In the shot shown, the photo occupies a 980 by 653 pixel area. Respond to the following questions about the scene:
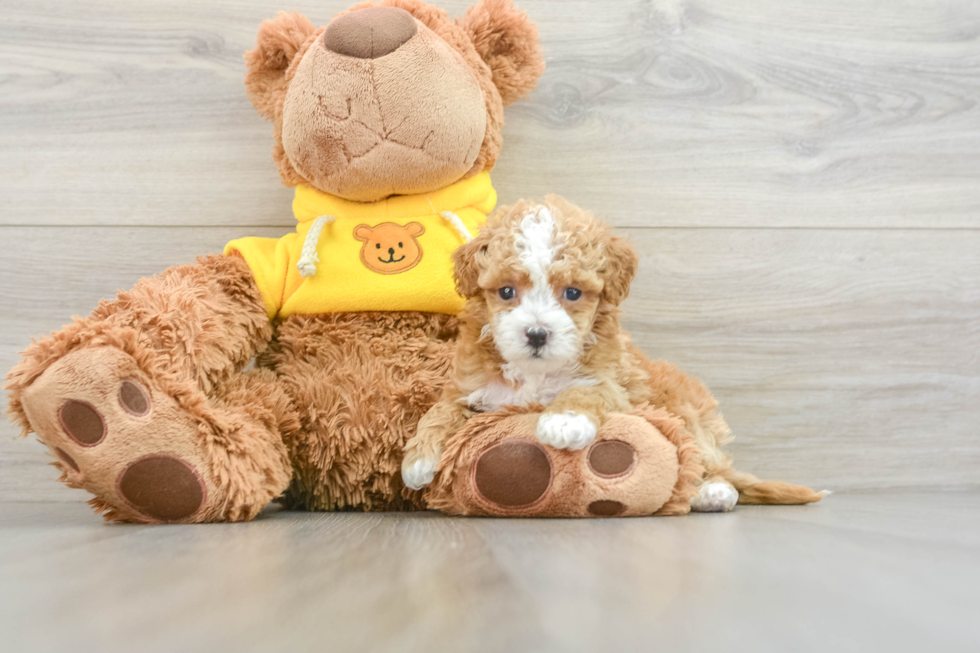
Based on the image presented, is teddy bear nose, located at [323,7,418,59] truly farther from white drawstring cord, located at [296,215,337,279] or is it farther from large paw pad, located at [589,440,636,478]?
large paw pad, located at [589,440,636,478]

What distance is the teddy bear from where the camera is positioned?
0.83 meters

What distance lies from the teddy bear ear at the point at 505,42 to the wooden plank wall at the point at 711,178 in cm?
17

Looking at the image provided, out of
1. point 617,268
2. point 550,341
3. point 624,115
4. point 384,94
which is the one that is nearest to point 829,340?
point 624,115

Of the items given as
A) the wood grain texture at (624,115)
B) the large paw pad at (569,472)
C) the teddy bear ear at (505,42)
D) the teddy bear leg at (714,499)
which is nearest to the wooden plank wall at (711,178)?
the wood grain texture at (624,115)

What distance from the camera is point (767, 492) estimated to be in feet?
3.36

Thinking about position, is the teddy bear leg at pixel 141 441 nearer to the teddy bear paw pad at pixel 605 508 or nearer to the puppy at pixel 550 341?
the puppy at pixel 550 341

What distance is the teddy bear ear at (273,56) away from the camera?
110 centimetres

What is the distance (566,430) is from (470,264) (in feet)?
0.77

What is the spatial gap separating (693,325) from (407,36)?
2.29 ft

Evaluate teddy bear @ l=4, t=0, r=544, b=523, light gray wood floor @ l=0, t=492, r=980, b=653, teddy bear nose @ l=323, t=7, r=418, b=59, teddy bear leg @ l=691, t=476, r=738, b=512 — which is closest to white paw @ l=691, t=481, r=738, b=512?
teddy bear leg @ l=691, t=476, r=738, b=512

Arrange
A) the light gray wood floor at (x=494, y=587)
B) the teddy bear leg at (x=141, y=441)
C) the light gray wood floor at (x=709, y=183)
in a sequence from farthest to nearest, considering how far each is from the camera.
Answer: the light gray wood floor at (x=709, y=183), the teddy bear leg at (x=141, y=441), the light gray wood floor at (x=494, y=587)

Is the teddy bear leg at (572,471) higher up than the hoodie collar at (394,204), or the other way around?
the hoodie collar at (394,204)

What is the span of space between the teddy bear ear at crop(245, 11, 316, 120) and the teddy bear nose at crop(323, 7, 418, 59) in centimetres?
10

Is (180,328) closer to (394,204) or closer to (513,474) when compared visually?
(394,204)
